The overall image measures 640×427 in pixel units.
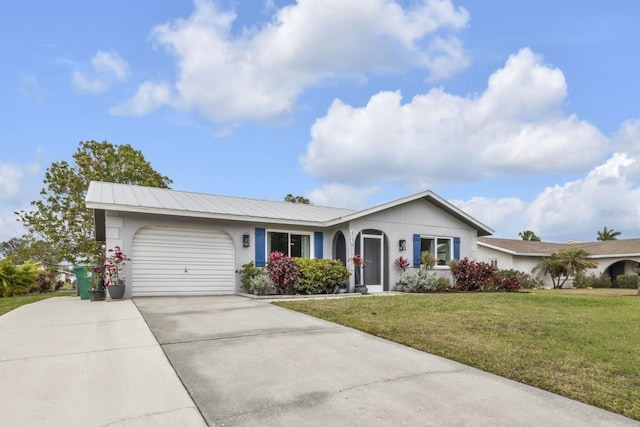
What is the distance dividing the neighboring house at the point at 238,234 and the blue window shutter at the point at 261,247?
3 cm

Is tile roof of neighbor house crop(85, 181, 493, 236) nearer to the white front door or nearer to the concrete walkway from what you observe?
the white front door

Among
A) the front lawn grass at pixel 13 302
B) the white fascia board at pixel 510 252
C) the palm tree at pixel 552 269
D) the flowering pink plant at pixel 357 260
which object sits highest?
the flowering pink plant at pixel 357 260

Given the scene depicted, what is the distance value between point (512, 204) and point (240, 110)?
13.9m

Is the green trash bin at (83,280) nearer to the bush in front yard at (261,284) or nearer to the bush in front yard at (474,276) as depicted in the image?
the bush in front yard at (261,284)

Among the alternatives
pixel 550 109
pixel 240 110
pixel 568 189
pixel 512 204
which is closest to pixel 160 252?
pixel 240 110

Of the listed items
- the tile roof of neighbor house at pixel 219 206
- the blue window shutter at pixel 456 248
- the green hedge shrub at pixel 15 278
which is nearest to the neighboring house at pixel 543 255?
the tile roof of neighbor house at pixel 219 206

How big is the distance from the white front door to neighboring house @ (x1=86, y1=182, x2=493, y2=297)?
4cm

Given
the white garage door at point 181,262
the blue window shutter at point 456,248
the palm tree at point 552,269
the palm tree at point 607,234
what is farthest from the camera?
the palm tree at point 607,234

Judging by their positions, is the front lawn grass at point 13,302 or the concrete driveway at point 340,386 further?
the front lawn grass at point 13,302

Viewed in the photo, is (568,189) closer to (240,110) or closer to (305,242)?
(305,242)

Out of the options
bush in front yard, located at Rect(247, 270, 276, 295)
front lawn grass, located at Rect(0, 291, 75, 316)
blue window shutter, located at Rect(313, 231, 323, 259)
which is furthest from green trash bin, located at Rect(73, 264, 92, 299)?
blue window shutter, located at Rect(313, 231, 323, 259)

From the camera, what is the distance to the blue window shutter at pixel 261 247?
12.8 meters

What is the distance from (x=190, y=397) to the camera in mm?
3324

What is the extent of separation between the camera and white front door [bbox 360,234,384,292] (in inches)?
562
